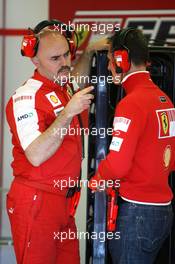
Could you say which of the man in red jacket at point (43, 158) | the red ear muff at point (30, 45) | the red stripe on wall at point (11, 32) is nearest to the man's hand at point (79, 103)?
the man in red jacket at point (43, 158)

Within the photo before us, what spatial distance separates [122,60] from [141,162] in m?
0.39

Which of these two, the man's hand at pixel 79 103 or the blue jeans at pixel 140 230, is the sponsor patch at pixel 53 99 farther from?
the blue jeans at pixel 140 230

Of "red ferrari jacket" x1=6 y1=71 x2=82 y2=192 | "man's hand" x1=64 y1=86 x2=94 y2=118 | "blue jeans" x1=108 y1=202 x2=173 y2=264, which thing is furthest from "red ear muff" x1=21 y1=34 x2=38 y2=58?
"blue jeans" x1=108 y1=202 x2=173 y2=264

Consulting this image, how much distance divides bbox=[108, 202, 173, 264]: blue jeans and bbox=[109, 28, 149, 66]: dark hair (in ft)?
1.83

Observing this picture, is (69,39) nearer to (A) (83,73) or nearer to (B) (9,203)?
(A) (83,73)

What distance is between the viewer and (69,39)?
7.18 ft

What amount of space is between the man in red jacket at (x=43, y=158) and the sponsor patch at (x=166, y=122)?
319 mm

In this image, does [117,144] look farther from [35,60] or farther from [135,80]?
[35,60]

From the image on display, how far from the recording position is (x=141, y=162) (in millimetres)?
1879

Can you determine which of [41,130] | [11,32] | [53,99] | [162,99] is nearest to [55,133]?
[41,130]

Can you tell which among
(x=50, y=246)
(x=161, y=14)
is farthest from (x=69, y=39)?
(x=161, y=14)

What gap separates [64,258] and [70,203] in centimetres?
24

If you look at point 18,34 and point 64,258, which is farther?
point 18,34

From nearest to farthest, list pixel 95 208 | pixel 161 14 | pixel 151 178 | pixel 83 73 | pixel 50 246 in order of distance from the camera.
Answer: pixel 151 178 → pixel 50 246 → pixel 95 208 → pixel 83 73 → pixel 161 14
